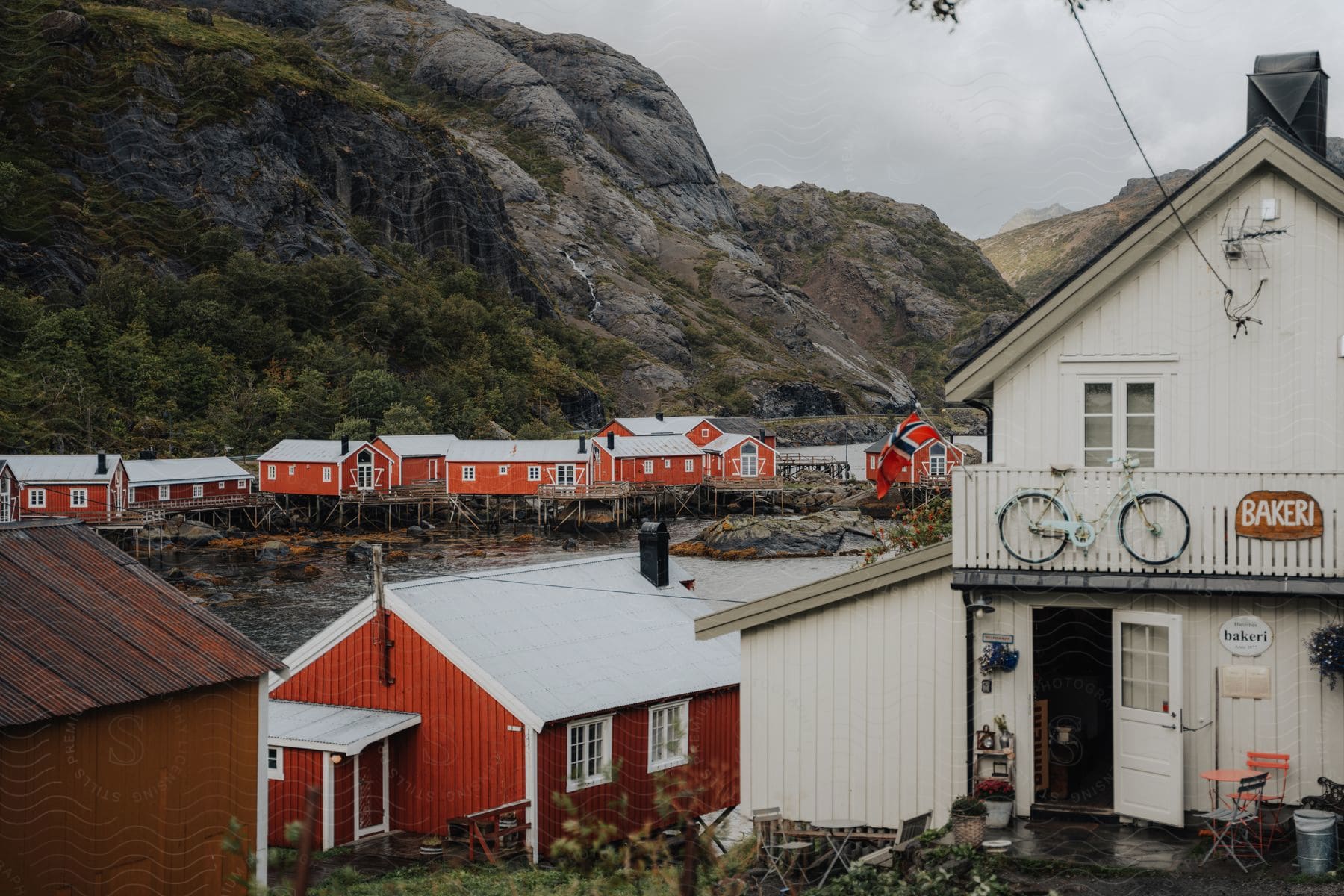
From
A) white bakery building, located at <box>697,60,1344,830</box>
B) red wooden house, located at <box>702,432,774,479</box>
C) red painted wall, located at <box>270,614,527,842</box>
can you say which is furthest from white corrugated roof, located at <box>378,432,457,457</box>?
white bakery building, located at <box>697,60,1344,830</box>

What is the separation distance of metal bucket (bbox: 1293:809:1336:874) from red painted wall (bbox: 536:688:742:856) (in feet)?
20.4

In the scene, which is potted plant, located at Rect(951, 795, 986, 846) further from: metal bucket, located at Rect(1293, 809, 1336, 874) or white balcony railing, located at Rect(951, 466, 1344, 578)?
metal bucket, located at Rect(1293, 809, 1336, 874)

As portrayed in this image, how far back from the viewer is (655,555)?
61.0ft

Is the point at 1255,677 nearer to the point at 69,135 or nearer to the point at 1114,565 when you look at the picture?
the point at 1114,565

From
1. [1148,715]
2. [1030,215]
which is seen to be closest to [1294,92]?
[1030,215]

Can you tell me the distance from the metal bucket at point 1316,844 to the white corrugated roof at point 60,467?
58.8 metres

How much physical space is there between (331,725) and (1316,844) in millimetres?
11442

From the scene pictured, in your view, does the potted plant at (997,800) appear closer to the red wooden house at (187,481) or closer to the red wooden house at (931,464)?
the red wooden house at (187,481)

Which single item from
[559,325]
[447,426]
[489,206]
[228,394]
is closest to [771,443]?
[447,426]

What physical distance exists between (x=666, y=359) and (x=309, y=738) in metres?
→ 155

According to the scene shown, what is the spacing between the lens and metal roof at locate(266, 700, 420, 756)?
14.5 meters

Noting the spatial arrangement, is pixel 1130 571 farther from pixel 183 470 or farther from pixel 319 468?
pixel 319 468

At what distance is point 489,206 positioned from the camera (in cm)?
14988

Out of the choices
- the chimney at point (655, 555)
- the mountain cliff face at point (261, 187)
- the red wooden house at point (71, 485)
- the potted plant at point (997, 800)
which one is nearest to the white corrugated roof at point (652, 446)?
the mountain cliff face at point (261, 187)
